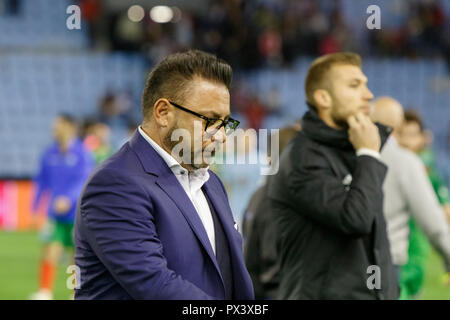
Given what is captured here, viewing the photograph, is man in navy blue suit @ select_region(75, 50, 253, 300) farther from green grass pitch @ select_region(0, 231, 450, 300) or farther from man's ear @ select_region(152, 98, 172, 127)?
green grass pitch @ select_region(0, 231, 450, 300)

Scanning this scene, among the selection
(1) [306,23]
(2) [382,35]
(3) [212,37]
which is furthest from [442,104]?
(3) [212,37]

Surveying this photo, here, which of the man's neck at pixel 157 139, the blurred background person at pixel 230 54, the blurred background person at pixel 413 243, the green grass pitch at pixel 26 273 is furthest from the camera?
the blurred background person at pixel 230 54

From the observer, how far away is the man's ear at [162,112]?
8.71 feet

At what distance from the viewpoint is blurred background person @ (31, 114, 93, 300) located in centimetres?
960

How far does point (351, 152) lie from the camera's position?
12.8 ft

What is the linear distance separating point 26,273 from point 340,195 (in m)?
8.10

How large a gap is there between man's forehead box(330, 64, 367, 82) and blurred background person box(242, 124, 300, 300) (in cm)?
77

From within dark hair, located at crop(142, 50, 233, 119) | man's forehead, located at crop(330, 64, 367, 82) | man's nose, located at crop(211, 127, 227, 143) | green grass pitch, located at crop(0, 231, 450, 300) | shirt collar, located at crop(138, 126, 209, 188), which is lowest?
green grass pitch, located at crop(0, 231, 450, 300)

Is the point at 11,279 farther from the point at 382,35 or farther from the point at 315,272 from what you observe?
the point at 382,35

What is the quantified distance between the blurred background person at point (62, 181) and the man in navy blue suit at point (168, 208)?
6.98 m

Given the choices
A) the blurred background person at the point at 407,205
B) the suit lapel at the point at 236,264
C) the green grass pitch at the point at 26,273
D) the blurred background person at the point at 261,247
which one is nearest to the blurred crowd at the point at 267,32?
the green grass pitch at the point at 26,273

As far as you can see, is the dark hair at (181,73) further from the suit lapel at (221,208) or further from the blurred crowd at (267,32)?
the blurred crowd at (267,32)

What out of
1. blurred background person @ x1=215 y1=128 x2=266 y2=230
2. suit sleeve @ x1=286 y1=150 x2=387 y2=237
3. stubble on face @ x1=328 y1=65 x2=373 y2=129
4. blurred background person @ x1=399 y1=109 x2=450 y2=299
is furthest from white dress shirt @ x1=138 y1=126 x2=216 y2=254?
blurred background person @ x1=215 y1=128 x2=266 y2=230

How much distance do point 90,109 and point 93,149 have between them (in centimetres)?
669
